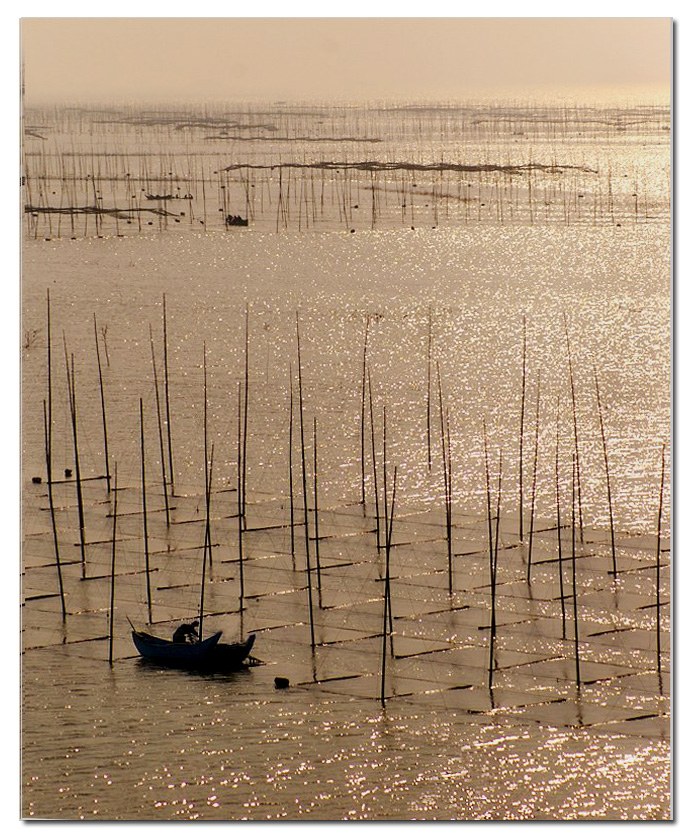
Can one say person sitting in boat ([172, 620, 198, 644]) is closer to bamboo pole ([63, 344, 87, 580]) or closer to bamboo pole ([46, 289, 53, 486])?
bamboo pole ([63, 344, 87, 580])

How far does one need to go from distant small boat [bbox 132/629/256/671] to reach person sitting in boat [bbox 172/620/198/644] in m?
0.06

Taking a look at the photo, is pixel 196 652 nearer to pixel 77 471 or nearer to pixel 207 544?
pixel 207 544

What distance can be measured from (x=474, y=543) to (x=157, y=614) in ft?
8.21

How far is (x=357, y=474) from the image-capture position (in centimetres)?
1459

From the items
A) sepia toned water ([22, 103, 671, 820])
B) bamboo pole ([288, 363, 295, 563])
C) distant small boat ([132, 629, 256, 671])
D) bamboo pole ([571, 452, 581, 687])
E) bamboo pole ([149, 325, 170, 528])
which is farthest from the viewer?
bamboo pole ([149, 325, 170, 528])

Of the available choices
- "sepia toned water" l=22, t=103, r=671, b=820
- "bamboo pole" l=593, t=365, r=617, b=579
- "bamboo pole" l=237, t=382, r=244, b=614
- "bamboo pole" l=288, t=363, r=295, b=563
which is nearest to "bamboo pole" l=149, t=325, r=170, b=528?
"sepia toned water" l=22, t=103, r=671, b=820

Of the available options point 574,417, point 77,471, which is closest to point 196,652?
point 77,471

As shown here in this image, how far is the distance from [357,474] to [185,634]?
269 centimetres

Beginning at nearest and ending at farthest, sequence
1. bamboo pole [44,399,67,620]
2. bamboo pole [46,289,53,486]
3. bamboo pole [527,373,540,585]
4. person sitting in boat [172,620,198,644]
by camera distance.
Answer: bamboo pole [46,289,53,486]
person sitting in boat [172,620,198,644]
bamboo pole [44,399,67,620]
bamboo pole [527,373,540,585]

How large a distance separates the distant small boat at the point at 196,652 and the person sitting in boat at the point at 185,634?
6 centimetres

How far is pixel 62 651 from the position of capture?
12.0 meters

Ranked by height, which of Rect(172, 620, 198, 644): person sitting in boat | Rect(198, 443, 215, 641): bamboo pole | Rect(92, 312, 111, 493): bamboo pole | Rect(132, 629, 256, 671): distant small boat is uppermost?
Rect(92, 312, 111, 493): bamboo pole

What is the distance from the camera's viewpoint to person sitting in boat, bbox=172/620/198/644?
12227 mm
